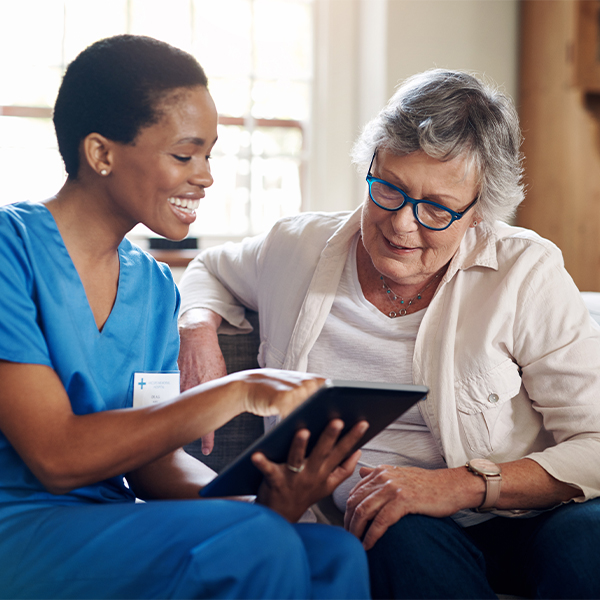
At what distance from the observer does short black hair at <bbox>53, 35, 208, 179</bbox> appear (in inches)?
34.2

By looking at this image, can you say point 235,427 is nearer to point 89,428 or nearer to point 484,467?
point 484,467

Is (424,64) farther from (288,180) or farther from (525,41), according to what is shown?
(288,180)

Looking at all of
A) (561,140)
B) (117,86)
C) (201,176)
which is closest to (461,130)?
(201,176)

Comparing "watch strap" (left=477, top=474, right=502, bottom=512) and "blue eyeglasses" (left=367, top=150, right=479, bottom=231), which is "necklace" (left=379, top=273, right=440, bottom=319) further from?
"watch strap" (left=477, top=474, right=502, bottom=512)

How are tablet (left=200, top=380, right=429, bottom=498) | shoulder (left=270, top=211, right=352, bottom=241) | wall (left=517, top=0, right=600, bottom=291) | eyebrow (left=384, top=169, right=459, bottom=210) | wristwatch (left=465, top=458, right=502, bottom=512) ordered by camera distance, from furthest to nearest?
wall (left=517, top=0, right=600, bottom=291) → shoulder (left=270, top=211, right=352, bottom=241) → eyebrow (left=384, top=169, right=459, bottom=210) → wristwatch (left=465, top=458, right=502, bottom=512) → tablet (left=200, top=380, right=429, bottom=498)

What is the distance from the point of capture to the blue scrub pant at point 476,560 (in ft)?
3.26

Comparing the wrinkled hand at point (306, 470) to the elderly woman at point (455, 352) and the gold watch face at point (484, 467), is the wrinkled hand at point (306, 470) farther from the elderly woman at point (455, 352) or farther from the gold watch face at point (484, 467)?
the gold watch face at point (484, 467)

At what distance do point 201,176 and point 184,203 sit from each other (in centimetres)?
5

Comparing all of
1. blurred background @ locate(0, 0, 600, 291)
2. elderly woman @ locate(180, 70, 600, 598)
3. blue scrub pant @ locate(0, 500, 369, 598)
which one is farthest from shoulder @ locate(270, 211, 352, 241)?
blurred background @ locate(0, 0, 600, 291)

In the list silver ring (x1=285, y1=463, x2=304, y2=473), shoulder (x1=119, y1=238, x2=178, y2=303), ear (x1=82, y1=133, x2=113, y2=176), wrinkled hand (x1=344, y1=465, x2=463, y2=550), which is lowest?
wrinkled hand (x1=344, y1=465, x2=463, y2=550)

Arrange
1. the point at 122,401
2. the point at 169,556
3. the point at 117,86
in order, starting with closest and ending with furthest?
the point at 169,556
the point at 117,86
the point at 122,401

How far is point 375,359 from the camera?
129 centimetres

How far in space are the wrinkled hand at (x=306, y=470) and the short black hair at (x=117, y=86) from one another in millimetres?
473

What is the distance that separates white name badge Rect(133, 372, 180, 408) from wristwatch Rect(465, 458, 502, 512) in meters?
0.54
